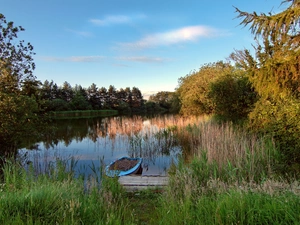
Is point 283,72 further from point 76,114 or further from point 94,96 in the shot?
point 94,96

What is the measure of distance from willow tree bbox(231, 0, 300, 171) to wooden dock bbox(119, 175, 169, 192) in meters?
3.27

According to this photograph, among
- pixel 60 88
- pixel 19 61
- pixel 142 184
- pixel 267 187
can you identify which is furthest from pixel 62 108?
pixel 267 187

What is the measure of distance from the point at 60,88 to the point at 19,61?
41.6m

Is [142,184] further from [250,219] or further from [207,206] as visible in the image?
[250,219]

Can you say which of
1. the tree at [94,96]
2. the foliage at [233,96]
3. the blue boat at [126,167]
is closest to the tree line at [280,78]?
the foliage at [233,96]

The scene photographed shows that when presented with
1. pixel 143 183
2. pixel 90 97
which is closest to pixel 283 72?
pixel 143 183

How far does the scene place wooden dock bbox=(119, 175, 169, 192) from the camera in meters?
4.63

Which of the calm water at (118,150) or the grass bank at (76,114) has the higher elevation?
the grass bank at (76,114)

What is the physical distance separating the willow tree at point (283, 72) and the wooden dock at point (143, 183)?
3270 millimetres

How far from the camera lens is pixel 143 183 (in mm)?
4812

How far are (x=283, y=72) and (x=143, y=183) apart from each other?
4.44 m

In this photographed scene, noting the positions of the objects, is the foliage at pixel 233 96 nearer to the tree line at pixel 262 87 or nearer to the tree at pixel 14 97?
the tree line at pixel 262 87

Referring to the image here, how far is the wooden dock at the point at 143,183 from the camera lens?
4635 millimetres

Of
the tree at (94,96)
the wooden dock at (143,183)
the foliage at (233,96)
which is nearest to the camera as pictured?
the wooden dock at (143,183)
